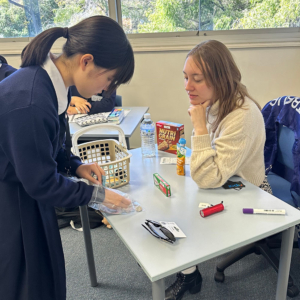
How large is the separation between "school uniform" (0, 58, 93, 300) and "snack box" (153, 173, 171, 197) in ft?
1.01

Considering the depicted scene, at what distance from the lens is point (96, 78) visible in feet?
2.91

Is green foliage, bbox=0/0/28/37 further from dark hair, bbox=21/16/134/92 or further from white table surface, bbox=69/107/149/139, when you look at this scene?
dark hair, bbox=21/16/134/92

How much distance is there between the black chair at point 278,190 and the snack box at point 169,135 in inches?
22.4

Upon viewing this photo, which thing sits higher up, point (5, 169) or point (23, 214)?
point (5, 169)

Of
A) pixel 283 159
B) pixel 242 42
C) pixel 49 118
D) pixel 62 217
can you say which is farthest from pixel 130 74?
pixel 242 42

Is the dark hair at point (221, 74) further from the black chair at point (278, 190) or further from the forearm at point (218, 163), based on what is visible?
the black chair at point (278, 190)

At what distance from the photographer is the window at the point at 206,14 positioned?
2.69 m

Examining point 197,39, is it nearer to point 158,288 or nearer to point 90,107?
point 90,107

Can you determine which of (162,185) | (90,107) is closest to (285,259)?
(162,185)

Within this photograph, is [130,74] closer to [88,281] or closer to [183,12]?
[88,281]

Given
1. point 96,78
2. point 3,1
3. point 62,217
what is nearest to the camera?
point 96,78

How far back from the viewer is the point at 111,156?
4.50 feet

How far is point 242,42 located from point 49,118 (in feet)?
8.19

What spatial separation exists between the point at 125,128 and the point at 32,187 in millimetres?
1195
